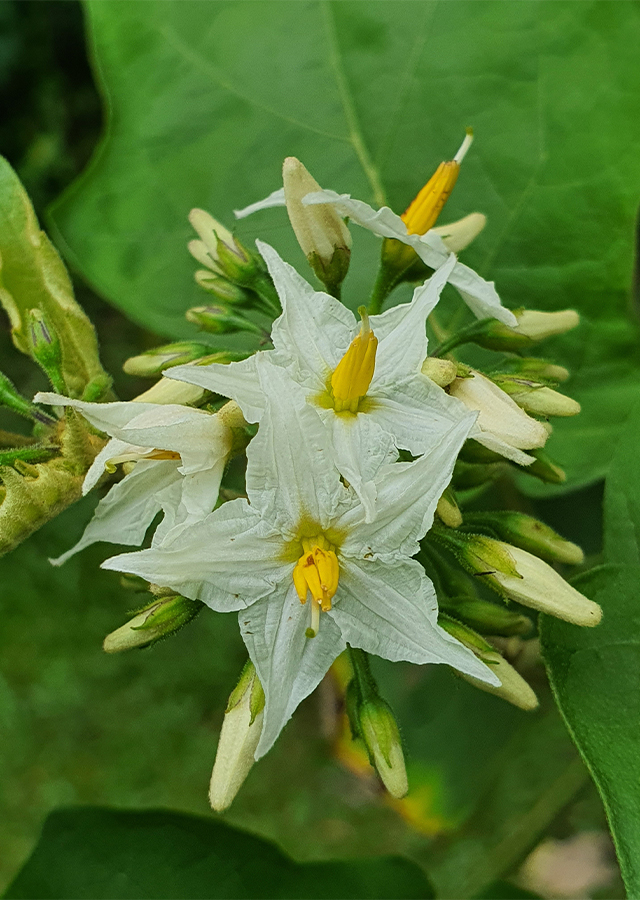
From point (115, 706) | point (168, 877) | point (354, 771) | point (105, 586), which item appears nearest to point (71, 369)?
point (168, 877)

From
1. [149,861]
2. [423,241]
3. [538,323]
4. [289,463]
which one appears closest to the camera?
[289,463]

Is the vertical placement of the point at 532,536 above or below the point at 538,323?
below

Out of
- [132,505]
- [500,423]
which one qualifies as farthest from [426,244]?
[132,505]

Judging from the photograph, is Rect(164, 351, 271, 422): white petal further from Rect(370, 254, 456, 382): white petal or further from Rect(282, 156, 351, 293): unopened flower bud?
Rect(282, 156, 351, 293): unopened flower bud

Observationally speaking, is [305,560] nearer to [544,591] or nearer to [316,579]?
[316,579]

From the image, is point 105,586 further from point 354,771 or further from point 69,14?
point 69,14

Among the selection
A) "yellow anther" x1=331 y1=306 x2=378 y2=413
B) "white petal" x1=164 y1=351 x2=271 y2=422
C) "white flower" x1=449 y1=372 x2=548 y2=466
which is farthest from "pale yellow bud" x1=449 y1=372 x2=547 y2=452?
"white petal" x1=164 y1=351 x2=271 y2=422
